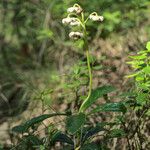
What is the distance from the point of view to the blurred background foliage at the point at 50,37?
4602 mm

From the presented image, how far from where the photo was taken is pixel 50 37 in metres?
5.15

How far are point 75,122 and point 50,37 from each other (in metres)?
3.02

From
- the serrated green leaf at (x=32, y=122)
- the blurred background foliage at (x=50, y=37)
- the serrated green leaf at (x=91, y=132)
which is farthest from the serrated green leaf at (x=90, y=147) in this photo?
the blurred background foliage at (x=50, y=37)

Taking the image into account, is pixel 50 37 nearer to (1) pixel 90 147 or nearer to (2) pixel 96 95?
(2) pixel 96 95

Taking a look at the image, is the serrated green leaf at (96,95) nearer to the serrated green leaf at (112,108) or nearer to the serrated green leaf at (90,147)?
the serrated green leaf at (112,108)

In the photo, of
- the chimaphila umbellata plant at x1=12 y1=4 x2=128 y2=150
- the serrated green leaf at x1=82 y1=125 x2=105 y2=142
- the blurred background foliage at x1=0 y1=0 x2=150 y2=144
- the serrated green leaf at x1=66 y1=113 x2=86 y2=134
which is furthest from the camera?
the blurred background foliage at x1=0 y1=0 x2=150 y2=144

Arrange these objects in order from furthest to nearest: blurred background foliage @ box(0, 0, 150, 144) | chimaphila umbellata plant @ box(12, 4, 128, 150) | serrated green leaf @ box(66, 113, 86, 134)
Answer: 1. blurred background foliage @ box(0, 0, 150, 144)
2. chimaphila umbellata plant @ box(12, 4, 128, 150)
3. serrated green leaf @ box(66, 113, 86, 134)

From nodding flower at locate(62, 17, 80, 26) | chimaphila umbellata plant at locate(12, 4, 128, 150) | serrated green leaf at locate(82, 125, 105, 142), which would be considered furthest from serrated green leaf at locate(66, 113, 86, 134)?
nodding flower at locate(62, 17, 80, 26)

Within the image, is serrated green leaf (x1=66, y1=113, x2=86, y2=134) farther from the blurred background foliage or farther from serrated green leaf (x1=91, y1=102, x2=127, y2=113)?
the blurred background foliage

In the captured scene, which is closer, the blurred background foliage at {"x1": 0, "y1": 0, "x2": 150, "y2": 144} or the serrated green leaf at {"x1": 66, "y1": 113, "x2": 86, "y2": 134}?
the serrated green leaf at {"x1": 66, "y1": 113, "x2": 86, "y2": 134}

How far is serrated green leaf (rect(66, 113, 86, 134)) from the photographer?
2186 mm

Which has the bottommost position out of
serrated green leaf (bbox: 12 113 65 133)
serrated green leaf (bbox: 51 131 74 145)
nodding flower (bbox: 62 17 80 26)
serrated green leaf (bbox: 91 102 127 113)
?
serrated green leaf (bbox: 51 131 74 145)

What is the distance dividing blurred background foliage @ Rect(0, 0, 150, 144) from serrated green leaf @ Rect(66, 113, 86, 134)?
1.74 metres

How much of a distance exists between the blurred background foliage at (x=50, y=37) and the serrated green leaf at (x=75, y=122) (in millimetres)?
1737
